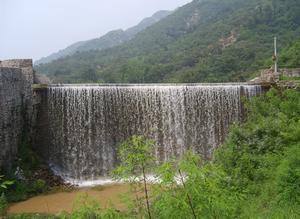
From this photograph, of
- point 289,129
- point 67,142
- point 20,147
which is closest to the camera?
point 289,129

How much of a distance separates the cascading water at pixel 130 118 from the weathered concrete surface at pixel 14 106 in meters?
0.81

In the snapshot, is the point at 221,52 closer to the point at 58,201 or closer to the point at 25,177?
the point at 25,177

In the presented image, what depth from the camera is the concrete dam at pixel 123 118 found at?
48.5 ft

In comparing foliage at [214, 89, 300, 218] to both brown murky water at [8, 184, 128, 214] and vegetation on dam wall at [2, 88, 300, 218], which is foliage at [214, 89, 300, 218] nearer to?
vegetation on dam wall at [2, 88, 300, 218]

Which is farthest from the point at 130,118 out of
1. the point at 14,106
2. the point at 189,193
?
the point at 189,193

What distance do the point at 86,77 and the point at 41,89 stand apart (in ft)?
88.3

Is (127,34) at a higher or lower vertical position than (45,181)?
higher

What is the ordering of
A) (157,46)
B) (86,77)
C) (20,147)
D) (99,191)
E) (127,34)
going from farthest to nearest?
(127,34), (157,46), (86,77), (20,147), (99,191)

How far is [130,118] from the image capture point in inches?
588

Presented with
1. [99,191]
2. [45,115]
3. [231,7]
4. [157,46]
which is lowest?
[99,191]

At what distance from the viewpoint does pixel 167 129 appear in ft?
49.2

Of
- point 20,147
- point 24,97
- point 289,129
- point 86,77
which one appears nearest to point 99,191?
point 20,147

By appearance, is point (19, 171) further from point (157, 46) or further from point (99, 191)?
point (157, 46)

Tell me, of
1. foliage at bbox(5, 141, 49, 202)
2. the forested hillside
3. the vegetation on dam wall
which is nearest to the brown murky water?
foliage at bbox(5, 141, 49, 202)
